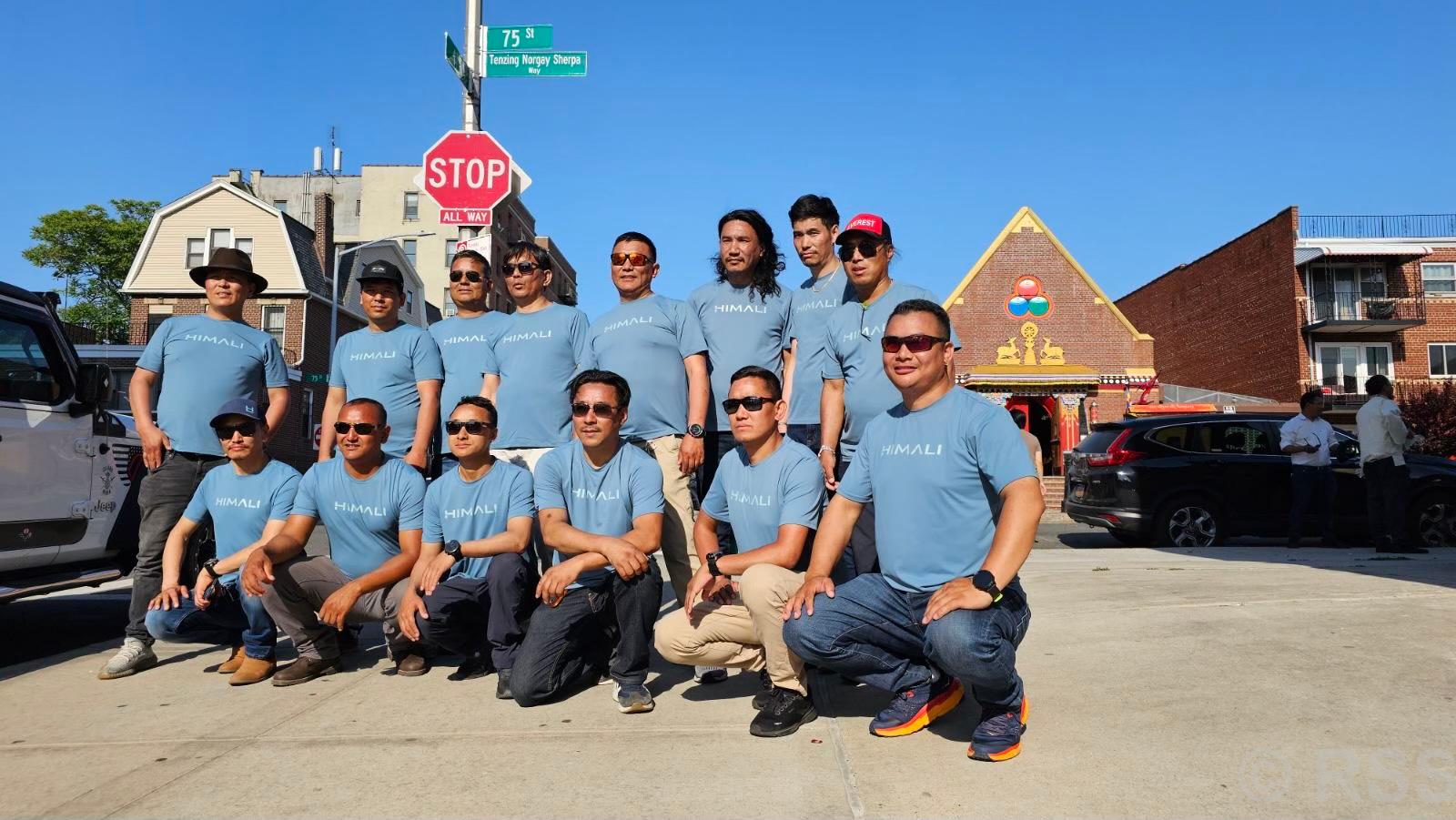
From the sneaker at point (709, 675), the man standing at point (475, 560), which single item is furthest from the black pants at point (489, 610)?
the sneaker at point (709, 675)

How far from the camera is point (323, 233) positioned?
34.9 m

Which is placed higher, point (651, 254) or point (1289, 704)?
point (651, 254)

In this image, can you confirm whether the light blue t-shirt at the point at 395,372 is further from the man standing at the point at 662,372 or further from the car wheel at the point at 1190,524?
the car wheel at the point at 1190,524

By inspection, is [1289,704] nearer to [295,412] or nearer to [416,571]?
[416,571]


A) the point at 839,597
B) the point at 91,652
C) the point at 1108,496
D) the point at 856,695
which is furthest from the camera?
the point at 1108,496

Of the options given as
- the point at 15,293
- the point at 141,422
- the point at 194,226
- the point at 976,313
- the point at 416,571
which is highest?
the point at 194,226

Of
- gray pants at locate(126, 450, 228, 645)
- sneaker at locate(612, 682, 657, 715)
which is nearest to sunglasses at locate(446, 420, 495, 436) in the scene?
sneaker at locate(612, 682, 657, 715)

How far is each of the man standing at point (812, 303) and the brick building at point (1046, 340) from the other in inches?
901

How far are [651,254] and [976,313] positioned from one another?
81.5ft

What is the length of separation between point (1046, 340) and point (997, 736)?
2658cm

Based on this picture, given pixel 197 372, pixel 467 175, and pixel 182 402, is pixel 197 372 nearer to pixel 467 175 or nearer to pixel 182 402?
pixel 182 402

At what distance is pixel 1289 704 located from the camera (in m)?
3.37

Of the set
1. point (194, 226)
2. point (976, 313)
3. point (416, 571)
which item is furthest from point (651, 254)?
point (194, 226)

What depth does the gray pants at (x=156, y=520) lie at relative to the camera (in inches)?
184
